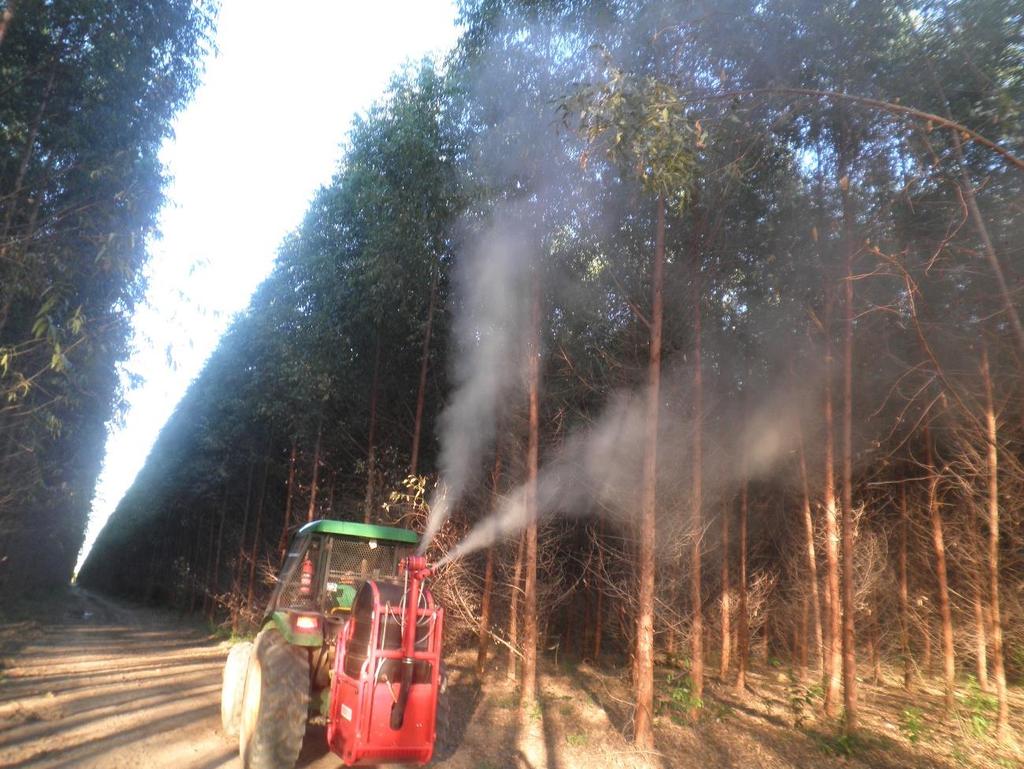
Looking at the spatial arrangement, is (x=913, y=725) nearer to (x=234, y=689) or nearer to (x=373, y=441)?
(x=234, y=689)

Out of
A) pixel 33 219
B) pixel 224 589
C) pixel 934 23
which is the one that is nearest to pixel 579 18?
pixel 934 23

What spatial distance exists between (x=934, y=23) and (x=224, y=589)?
2798 cm

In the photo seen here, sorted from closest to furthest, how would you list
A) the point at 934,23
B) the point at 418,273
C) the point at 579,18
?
the point at 934,23, the point at 579,18, the point at 418,273

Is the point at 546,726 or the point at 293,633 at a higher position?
the point at 293,633

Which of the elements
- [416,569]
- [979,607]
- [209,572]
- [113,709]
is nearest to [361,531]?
[416,569]

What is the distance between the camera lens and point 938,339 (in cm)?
1050

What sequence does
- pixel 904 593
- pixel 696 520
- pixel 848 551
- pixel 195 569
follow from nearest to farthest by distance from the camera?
pixel 848 551 → pixel 696 520 → pixel 904 593 → pixel 195 569

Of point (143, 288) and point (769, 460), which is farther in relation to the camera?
point (769, 460)

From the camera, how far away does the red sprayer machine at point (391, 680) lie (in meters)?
5.13

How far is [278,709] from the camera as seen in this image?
532cm

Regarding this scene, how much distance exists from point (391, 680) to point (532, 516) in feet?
17.3

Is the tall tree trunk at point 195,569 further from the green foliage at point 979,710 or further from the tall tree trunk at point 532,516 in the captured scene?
the green foliage at point 979,710

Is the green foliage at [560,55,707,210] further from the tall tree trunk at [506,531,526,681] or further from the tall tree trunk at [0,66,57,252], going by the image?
the tall tree trunk at [0,66,57,252]

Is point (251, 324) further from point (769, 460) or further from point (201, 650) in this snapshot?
point (769, 460)
